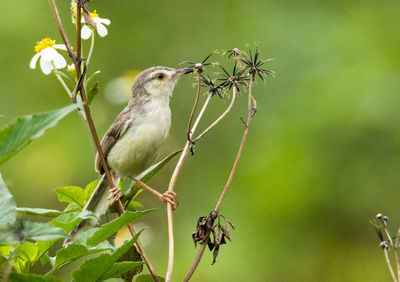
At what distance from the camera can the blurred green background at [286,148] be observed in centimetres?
511

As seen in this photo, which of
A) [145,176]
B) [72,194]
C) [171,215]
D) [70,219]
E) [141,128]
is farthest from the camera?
[141,128]

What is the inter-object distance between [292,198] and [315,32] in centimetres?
147

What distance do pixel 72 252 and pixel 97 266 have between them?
3.1 inches

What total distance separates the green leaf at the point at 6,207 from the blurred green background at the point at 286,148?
11.9ft

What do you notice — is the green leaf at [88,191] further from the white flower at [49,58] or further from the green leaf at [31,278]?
the green leaf at [31,278]

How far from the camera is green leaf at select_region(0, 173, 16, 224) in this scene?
1258 mm

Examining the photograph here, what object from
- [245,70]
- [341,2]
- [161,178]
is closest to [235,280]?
[161,178]

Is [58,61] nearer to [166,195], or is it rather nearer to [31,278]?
[166,195]

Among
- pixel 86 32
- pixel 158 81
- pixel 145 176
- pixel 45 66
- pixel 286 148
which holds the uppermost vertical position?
pixel 286 148

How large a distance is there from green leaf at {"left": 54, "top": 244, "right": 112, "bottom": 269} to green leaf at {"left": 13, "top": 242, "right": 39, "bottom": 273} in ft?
0.31

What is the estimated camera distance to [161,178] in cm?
593

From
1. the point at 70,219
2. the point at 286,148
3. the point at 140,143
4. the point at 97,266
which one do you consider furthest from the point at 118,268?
the point at 286,148

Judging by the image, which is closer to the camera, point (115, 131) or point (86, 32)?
point (86, 32)

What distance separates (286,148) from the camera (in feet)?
16.9
